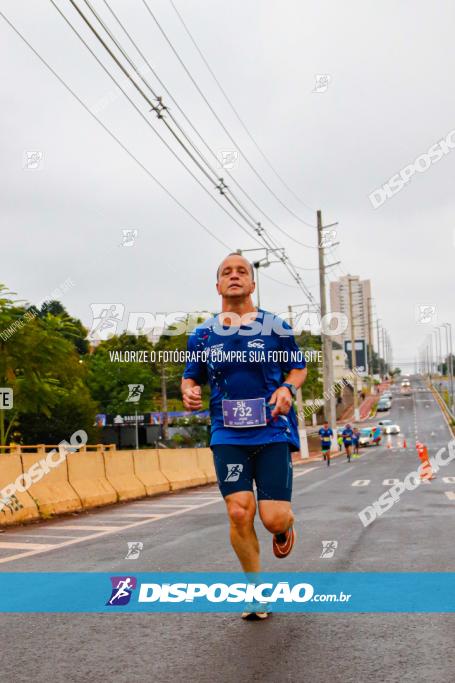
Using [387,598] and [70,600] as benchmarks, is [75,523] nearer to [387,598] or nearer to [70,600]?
[70,600]

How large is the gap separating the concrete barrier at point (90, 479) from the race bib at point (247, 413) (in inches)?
446

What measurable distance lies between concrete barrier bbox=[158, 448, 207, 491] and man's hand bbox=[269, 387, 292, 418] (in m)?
18.0

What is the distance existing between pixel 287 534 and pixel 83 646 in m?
1.38

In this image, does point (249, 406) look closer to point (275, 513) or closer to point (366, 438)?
point (275, 513)

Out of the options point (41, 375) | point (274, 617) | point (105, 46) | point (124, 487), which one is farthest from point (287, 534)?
point (41, 375)

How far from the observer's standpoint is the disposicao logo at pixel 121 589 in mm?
5460

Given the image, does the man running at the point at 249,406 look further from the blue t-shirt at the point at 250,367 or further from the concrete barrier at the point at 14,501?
the concrete barrier at the point at 14,501

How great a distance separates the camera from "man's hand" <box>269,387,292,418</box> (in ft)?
15.2

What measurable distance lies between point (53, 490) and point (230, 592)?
373 inches

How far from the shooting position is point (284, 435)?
4816mm

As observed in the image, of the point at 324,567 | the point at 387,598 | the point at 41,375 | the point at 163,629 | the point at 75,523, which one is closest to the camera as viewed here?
the point at 163,629

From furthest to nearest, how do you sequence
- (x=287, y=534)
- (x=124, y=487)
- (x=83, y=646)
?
1. (x=124, y=487)
2. (x=287, y=534)
3. (x=83, y=646)

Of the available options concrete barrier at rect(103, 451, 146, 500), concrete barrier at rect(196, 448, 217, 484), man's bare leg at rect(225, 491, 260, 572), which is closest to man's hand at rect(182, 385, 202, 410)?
man's bare leg at rect(225, 491, 260, 572)

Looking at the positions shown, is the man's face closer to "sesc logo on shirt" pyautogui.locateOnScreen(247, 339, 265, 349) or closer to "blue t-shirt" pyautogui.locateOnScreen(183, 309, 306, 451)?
"blue t-shirt" pyautogui.locateOnScreen(183, 309, 306, 451)
